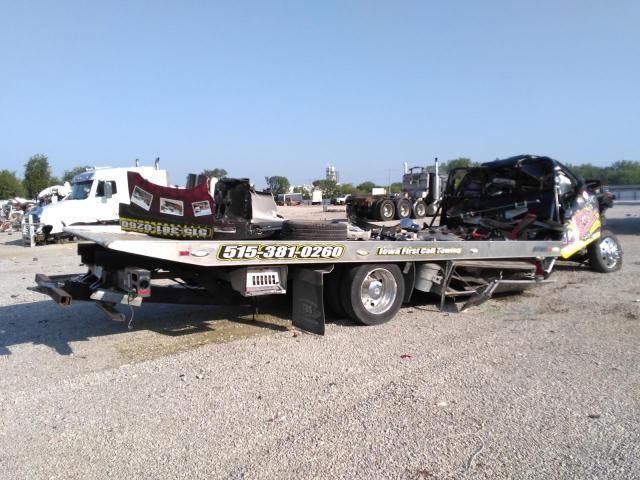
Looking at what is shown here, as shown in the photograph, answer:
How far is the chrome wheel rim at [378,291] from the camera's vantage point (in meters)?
6.32

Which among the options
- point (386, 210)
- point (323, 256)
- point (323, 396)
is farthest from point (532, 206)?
point (386, 210)

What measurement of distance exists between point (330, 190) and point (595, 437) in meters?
109

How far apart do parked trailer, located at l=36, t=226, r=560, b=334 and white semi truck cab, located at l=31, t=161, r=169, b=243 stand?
12412mm

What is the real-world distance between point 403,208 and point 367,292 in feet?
66.7

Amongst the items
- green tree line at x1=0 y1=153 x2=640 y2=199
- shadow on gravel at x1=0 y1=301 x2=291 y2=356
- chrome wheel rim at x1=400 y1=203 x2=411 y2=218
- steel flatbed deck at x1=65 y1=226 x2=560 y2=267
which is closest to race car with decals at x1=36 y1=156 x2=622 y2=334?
steel flatbed deck at x1=65 y1=226 x2=560 y2=267

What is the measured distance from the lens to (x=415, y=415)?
12.6ft

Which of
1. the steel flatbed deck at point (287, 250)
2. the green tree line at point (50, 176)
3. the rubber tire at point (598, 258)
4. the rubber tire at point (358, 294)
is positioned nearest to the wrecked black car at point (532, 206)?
the rubber tire at point (598, 258)

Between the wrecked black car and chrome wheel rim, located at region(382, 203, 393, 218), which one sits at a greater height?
the wrecked black car

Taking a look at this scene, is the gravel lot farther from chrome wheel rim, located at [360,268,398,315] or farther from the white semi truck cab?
the white semi truck cab

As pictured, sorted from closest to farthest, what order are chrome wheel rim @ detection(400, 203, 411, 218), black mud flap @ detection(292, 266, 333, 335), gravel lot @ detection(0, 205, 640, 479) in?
gravel lot @ detection(0, 205, 640, 479)
black mud flap @ detection(292, 266, 333, 335)
chrome wheel rim @ detection(400, 203, 411, 218)

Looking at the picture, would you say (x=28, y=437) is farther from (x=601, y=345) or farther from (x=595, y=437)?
(x=601, y=345)

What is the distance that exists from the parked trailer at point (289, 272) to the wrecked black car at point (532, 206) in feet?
4.29

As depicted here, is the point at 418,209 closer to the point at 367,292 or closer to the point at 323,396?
the point at 367,292

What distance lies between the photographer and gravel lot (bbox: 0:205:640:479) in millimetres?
3236
